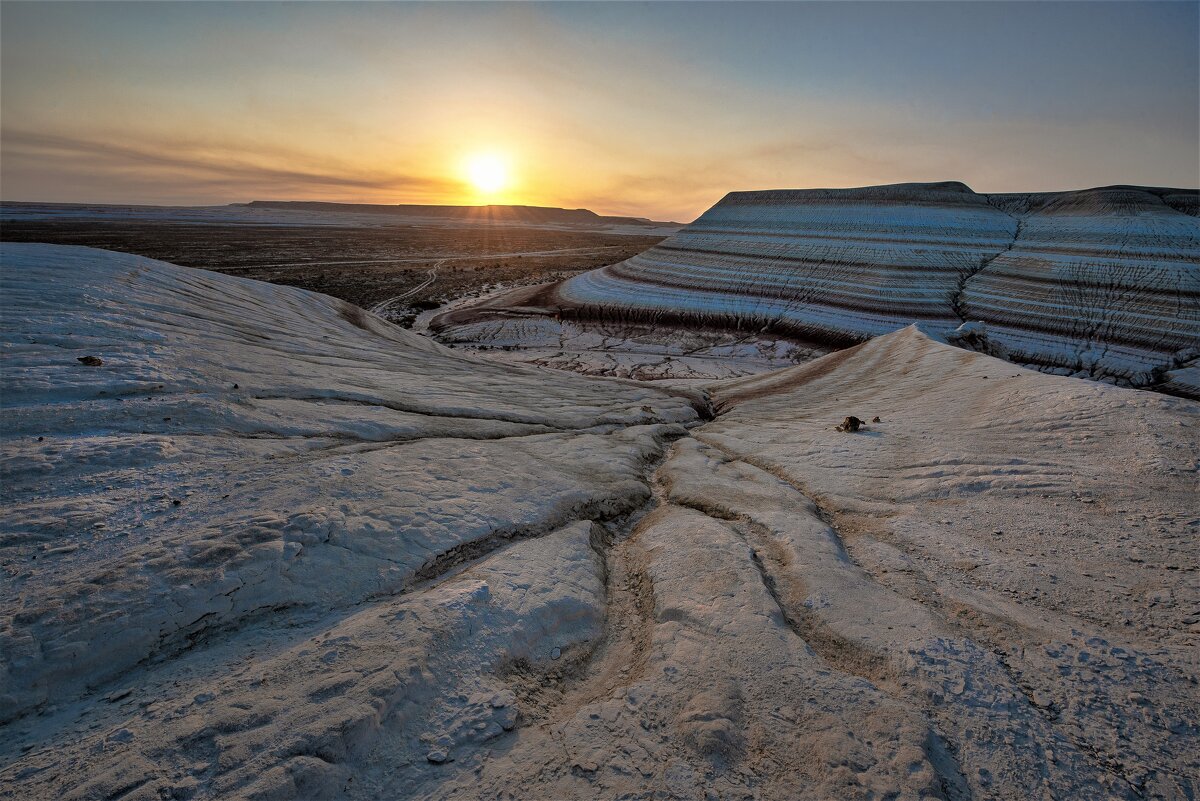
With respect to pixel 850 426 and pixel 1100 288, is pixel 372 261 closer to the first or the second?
pixel 850 426

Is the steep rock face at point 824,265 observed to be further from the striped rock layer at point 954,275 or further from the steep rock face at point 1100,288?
the steep rock face at point 1100,288

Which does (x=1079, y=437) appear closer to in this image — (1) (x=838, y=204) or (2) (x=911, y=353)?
(2) (x=911, y=353)

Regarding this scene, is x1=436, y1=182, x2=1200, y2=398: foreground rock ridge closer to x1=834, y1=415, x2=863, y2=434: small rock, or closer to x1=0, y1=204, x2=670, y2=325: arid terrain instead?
x1=0, y1=204, x2=670, y2=325: arid terrain

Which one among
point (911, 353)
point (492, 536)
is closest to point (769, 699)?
point (492, 536)

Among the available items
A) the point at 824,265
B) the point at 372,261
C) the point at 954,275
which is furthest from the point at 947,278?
the point at 372,261

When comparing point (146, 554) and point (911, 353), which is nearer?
point (146, 554)

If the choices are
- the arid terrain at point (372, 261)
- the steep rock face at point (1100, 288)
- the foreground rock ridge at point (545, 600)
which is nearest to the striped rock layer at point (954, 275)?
the steep rock face at point (1100, 288)

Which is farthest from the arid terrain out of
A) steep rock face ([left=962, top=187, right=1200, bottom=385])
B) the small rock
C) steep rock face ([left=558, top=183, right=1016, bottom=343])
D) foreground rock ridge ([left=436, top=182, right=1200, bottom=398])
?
steep rock face ([left=962, top=187, right=1200, bottom=385])
